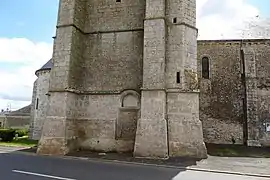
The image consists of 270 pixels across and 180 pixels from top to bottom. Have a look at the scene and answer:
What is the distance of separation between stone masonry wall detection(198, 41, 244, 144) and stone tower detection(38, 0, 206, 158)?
7.60 meters

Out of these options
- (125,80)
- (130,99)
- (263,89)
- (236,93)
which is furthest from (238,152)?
(125,80)

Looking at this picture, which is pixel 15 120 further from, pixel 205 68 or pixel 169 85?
pixel 169 85

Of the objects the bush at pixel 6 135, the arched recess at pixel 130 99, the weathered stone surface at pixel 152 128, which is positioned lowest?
the bush at pixel 6 135

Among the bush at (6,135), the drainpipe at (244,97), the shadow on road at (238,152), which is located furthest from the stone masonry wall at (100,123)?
the drainpipe at (244,97)

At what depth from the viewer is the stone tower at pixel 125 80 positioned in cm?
1217

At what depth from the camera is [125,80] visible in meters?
14.1

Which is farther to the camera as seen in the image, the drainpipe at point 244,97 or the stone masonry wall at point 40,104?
the stone masonry wall at point 40,104

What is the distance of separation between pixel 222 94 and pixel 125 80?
9824mm

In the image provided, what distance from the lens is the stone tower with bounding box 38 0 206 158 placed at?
39.9 feet

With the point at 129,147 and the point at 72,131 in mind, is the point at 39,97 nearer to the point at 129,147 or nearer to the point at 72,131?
the point at 72,131

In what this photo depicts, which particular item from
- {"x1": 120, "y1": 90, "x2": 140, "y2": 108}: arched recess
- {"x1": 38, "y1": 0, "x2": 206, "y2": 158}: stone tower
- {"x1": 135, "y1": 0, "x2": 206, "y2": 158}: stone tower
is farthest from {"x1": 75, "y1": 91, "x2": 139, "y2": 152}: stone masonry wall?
{"x1": 135, "y1": 0, "x2": 206, "y2": 158}: stone tower

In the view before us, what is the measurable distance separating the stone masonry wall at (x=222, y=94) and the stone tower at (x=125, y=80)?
7601mm

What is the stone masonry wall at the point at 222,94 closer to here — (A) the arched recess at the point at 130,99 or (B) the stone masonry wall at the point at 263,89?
(B) the stone masonry wall at the point at 263,89

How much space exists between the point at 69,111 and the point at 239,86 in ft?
45.7
